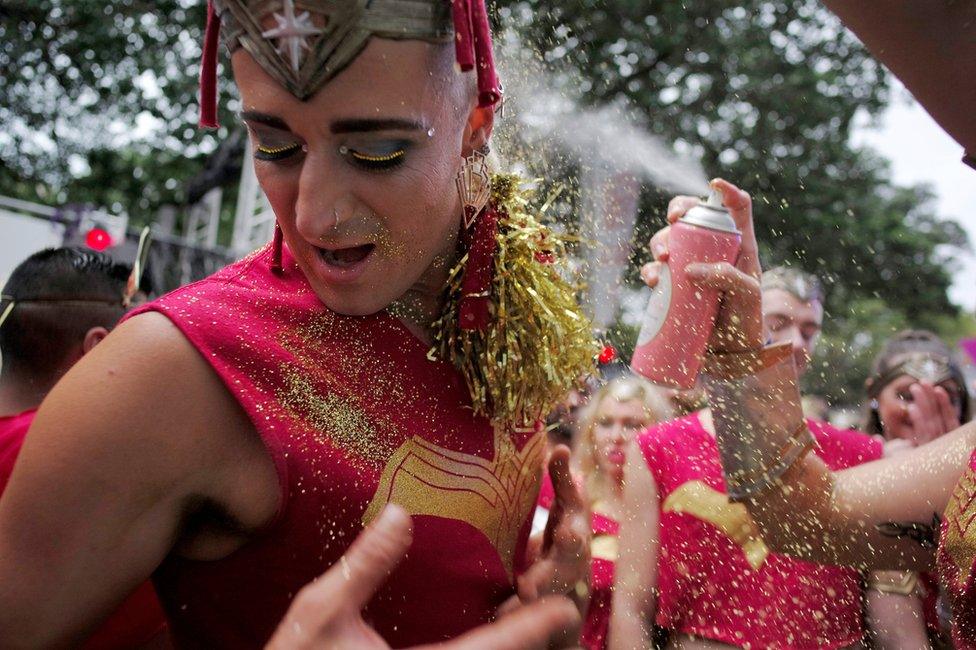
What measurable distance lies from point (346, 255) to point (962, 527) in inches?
54.6

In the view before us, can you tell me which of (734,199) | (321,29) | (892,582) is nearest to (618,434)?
(892,582)

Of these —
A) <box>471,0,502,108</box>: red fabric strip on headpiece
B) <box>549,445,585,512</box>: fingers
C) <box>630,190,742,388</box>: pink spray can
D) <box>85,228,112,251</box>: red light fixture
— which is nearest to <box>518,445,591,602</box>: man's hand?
<box>549,445,585,512</box>: fingers

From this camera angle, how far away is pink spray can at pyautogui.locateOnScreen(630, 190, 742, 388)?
2.25 metres

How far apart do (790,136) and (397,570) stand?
11.2 m

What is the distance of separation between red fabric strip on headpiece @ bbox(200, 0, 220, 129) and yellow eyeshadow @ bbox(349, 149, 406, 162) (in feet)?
1.35

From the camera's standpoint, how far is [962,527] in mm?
1811

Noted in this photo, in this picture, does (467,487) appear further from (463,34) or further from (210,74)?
(210,74)

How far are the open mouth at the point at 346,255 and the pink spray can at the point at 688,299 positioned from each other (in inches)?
36.1

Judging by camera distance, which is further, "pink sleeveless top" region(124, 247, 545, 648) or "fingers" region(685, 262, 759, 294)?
"fingers" region(685, 262, 759, 294)

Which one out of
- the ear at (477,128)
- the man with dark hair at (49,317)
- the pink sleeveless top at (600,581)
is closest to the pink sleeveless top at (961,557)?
the ear at (477,128)

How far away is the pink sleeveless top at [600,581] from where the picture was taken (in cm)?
342

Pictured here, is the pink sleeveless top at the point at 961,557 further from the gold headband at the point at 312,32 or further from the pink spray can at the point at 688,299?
the gold headband at the point at 312,32

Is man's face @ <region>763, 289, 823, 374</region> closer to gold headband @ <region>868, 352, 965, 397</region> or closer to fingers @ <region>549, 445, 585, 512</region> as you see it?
gold headband @ <region>868, 352, 965, 397</region>

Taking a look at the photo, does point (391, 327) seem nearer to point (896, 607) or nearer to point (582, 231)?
point (582, 231)
